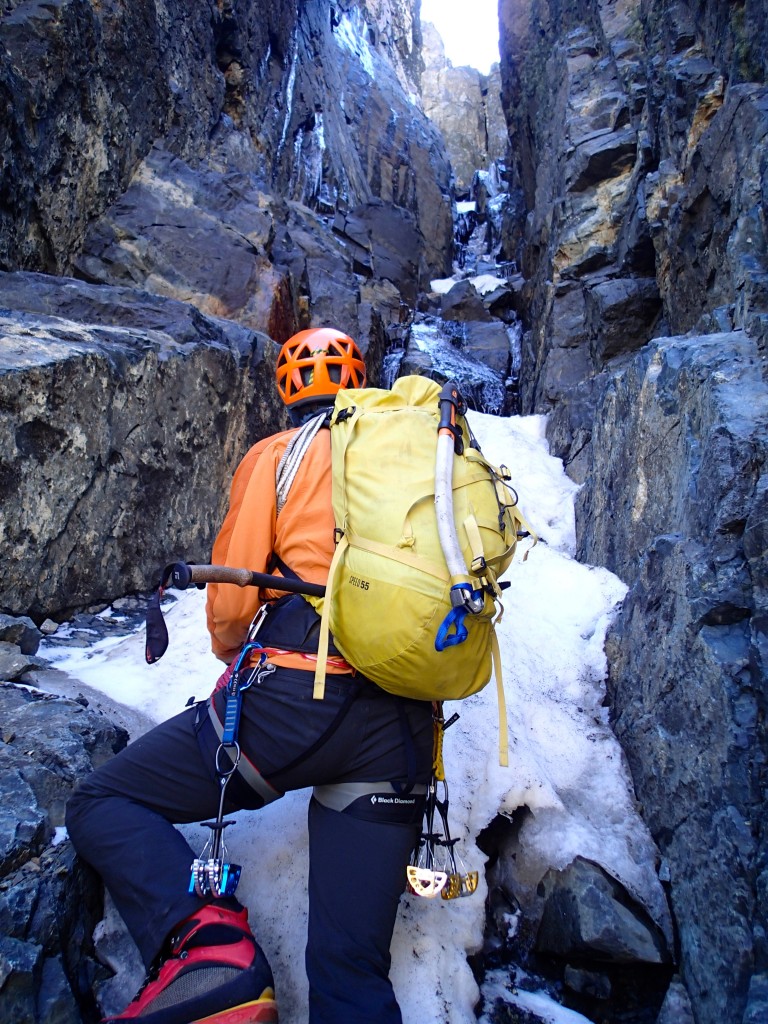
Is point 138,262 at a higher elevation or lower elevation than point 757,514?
higher

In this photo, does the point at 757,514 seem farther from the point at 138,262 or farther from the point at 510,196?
the point at 510,196

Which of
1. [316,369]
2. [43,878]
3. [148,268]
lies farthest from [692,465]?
[148,268]

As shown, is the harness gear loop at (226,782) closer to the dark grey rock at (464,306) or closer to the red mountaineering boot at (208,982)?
the red mountaineering boot at (208,982)

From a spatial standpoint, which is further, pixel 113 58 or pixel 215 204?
pixel 215 204

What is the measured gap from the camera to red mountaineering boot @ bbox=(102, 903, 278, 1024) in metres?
1.82

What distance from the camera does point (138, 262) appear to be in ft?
33.8

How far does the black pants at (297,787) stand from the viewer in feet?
6.70

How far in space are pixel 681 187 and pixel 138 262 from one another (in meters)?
8.02

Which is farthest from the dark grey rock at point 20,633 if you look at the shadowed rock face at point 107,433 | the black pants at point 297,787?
the black pants at point 297,787

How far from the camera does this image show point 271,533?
2.50m

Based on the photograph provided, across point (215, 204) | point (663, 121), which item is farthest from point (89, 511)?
point (663, 121)

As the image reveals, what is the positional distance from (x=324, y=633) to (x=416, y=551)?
421mm

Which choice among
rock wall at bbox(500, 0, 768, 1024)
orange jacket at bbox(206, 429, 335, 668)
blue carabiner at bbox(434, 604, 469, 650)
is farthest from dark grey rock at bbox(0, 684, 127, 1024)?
rock wall at bbox(500, 0, 768, 1024)

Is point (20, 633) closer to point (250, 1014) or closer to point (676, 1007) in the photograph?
point (250, 1014)
